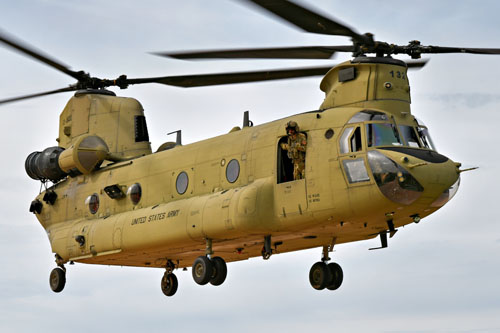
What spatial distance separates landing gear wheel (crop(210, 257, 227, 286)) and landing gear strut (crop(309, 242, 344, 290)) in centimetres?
239

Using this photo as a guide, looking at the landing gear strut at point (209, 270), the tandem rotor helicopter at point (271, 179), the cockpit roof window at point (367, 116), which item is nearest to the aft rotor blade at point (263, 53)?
the tandem rotor helicopter at point (271, 179)

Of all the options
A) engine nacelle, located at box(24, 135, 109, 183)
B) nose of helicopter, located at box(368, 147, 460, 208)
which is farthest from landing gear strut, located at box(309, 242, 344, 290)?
engine nacelle, located at box(24, 135, 109, 183)

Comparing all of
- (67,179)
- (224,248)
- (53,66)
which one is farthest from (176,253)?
(53,66)

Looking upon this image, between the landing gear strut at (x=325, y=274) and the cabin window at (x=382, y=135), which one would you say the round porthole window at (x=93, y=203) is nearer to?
the landing gear strut at (x=325, y=274)

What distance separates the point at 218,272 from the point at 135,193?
4.12 metres

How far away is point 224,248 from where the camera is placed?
2280cm

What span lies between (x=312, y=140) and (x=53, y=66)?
1008 cm

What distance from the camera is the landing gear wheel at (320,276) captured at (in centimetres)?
2244

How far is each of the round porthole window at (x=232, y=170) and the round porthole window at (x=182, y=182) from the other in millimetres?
1601

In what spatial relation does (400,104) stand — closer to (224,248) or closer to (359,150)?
(359,150)

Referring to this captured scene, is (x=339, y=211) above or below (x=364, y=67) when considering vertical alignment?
below

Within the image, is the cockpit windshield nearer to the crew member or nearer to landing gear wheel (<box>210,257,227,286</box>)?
the crew member

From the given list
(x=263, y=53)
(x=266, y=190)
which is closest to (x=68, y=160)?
(x=266, y=190)

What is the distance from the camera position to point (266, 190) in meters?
20.4
